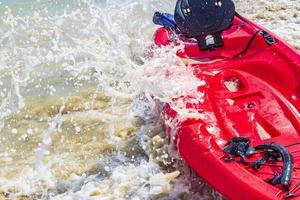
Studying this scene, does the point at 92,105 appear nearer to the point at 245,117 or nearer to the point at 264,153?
the point at 245,117

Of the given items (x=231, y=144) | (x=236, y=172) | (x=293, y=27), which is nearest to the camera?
(x=236, y=172)

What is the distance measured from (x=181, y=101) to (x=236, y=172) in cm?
81

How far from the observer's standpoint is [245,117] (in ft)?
11.8

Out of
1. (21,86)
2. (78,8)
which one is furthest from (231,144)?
(78,8)

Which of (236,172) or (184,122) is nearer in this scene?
(236,172)

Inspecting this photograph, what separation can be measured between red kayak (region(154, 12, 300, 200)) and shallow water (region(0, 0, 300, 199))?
→ 0.26 meters

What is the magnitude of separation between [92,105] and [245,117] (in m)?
2.17

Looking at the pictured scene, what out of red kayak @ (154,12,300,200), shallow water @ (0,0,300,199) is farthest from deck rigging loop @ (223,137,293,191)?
shallow water @ (0,0,300,199)

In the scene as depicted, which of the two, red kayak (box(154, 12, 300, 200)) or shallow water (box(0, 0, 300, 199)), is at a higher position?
red kayak (box(154, 12, 300, 200))

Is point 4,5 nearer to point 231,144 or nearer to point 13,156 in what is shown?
point 13,156

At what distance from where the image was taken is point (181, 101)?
3.47 meters

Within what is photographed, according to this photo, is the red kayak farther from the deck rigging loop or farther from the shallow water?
the shallow water

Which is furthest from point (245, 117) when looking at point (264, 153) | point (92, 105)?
point (92, 105)

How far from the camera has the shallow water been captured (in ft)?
12.3
